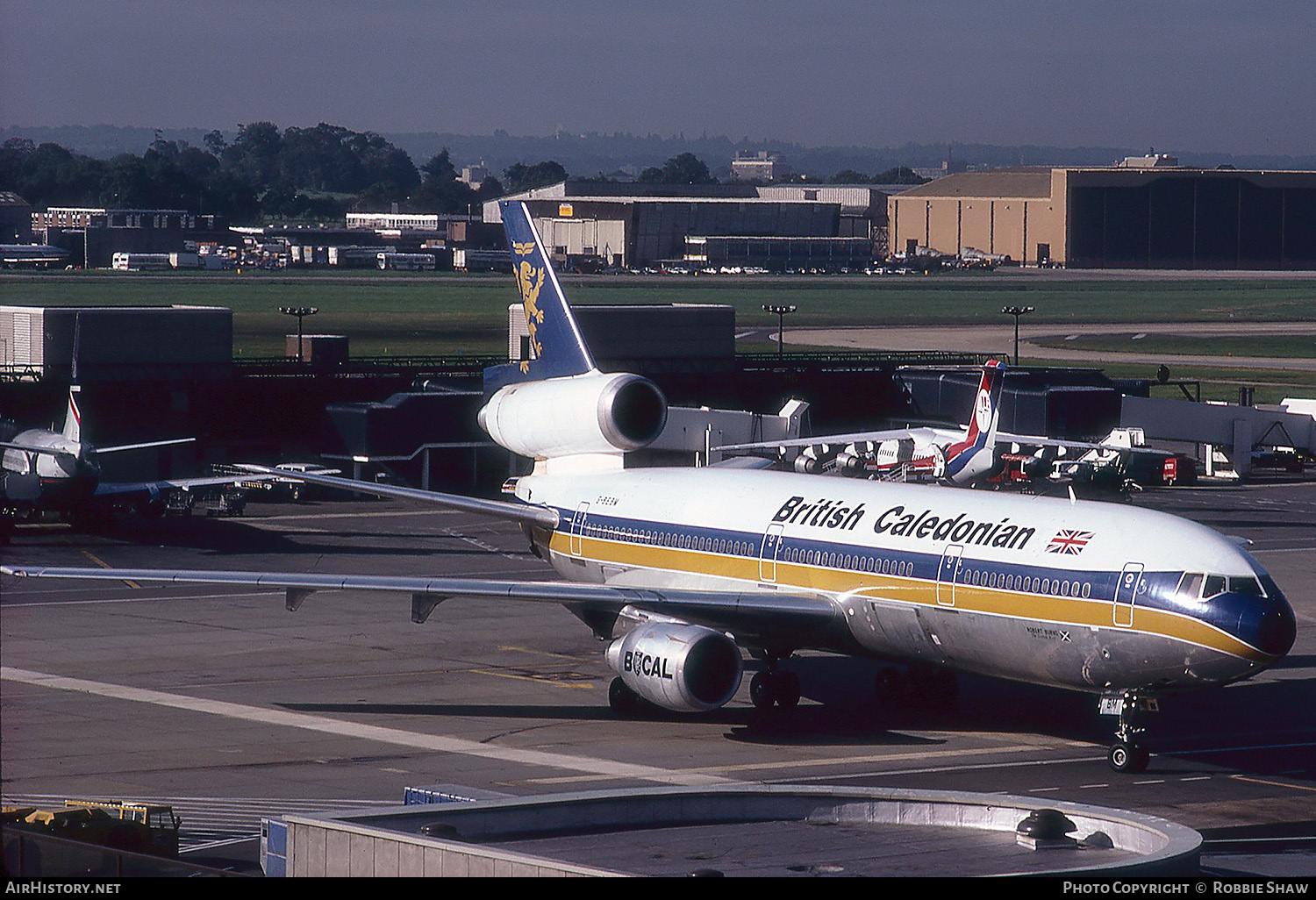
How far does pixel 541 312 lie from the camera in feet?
163

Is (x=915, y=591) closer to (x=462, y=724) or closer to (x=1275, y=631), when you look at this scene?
(x=1275, y=631)

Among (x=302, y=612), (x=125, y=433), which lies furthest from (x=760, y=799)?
(x=125, y=433)

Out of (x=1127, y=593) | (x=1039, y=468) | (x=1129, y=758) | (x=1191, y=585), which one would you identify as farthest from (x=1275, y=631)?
(x=1039, y=468)

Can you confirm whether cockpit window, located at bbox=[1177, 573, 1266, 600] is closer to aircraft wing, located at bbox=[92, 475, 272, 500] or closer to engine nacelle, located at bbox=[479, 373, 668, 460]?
engine nacelle, located at bbox=[479, 373, 668, 460]

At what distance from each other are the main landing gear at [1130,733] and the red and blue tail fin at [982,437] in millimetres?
41161

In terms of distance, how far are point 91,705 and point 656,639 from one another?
44.3 ft

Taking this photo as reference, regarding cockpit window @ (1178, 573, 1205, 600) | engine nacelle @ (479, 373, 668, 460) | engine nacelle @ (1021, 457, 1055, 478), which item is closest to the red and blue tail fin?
engine nacelle @ (1021, 457, 1055, 478)

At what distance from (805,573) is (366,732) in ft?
34.6

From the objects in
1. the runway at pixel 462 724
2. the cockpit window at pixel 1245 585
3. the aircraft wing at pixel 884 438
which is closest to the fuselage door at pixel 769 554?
the runway at pixel 462 724

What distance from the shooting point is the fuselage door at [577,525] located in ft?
155

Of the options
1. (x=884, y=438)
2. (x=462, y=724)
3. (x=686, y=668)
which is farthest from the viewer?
(x=884, y=438)

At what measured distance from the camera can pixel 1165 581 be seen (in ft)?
115

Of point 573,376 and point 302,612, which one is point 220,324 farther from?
point 573,376

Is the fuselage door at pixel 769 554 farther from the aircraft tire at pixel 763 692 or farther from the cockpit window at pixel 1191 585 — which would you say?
the cockpit window at pixel 1191 585
